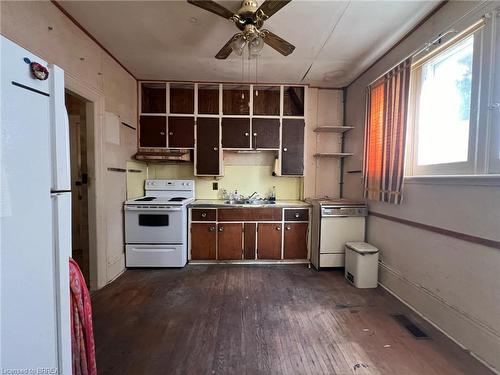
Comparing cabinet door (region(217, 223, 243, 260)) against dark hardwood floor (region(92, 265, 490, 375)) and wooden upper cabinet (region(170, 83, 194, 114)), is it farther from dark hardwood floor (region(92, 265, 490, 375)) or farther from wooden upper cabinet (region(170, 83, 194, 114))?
wooden upper cabinet (region(170, 83, 194, 114))

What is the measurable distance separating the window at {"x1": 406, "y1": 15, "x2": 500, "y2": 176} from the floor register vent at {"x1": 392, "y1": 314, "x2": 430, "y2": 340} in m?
1.24

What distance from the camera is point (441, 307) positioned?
1802 mm

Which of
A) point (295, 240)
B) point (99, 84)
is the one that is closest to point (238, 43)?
point (99, 84)

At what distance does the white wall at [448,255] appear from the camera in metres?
1.46

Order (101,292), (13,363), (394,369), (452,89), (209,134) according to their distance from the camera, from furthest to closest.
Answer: (209,134), (101,292), (452,89), (394,369), (13,363)

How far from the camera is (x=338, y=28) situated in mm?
2090

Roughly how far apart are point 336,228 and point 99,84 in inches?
123

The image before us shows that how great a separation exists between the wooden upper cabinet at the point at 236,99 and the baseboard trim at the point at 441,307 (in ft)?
8.74

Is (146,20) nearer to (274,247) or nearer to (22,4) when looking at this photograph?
(22,4)

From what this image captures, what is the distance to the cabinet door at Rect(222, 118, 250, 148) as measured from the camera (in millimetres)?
3305

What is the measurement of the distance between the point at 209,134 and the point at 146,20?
1.51m

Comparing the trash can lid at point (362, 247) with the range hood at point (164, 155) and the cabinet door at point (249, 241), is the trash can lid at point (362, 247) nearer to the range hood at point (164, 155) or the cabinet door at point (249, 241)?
the cabinet door at point (249, 241)

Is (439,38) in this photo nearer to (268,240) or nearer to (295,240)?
(295,240)

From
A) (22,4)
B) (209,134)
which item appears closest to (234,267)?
(209,134)
